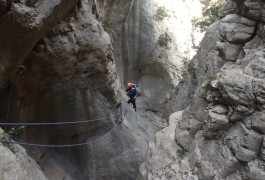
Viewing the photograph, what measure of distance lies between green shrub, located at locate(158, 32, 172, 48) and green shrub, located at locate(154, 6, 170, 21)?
1230 millimetres

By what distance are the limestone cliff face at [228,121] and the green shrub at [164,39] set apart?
418 inches

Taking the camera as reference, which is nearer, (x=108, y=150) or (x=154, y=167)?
(x=154, y=167)

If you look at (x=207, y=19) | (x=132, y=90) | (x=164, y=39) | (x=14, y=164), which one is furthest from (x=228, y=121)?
(x=207, y=19)

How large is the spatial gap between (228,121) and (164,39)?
13.9 metres

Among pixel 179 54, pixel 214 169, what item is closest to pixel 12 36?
pixel 214 169

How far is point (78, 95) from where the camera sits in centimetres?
1134

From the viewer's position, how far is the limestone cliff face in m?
6.98

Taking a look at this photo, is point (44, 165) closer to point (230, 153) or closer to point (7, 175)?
point (7, 175)

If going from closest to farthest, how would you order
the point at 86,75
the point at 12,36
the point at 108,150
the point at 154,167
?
the point at 12,36 → the point at 154,167 → the point at 86,75 → the point at 108,150

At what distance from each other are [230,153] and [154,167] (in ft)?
8.06

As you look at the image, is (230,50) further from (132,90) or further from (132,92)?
(132,92)

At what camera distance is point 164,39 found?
20844 millimetres

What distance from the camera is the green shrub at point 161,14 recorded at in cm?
2144

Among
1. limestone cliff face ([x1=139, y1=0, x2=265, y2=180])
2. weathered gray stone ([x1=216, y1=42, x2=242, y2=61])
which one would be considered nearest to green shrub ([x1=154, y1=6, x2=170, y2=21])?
limestone cliff face ([x1=139, y1=0, x2=265, y2=180])
